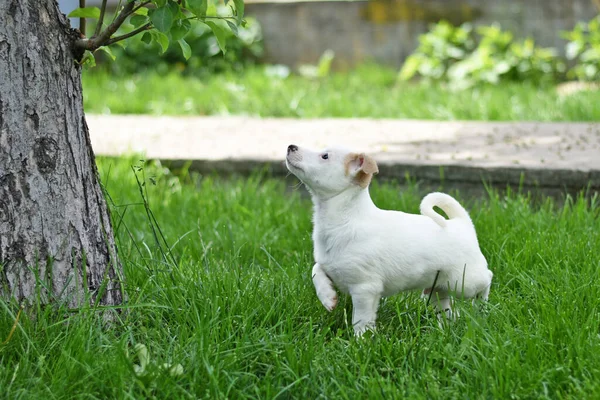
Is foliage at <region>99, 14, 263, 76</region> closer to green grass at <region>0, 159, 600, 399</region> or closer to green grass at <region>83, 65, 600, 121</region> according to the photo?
green grass at <region>83, 65, 600, 121</region>

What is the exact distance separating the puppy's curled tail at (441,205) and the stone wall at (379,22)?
6.31m

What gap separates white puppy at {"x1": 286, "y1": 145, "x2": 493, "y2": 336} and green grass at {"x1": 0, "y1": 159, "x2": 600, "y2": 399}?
9 cm

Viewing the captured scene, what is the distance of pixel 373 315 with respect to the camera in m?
2.60

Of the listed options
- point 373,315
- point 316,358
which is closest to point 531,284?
point 373,315

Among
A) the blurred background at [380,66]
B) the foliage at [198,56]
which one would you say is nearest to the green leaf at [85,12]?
the blurred background at [380,66]

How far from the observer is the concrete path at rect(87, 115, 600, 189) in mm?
4414

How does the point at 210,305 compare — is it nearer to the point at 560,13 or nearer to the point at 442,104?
the point at 442,104

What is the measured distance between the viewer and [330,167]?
2.68 m

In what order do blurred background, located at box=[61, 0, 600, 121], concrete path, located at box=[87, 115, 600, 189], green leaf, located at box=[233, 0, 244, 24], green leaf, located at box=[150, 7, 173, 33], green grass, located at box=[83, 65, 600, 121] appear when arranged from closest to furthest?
1. green leaf, located at box=[150, 7, 173, 33]
2. green leaf, located at box=[233, 0, 244, 24]
3. concrete path, located at box=[87, 115, 600, 189]
4. green grass, located at box=[83, 65, 600, 121]
5. blurred background, located at box=[61, 0, 600, 121]

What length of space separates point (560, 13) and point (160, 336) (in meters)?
7.36

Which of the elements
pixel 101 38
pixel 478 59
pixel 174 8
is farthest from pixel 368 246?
pixel 478 59

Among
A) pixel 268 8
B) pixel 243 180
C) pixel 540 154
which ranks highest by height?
pixel 268 8

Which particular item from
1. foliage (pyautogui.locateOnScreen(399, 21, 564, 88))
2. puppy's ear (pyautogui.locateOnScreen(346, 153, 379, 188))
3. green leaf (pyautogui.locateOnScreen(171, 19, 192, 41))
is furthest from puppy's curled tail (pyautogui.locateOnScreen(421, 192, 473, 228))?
foliage (pyautogui.locateOnScreen(399, 21, 564, 88))

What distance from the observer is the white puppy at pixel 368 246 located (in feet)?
8.53
